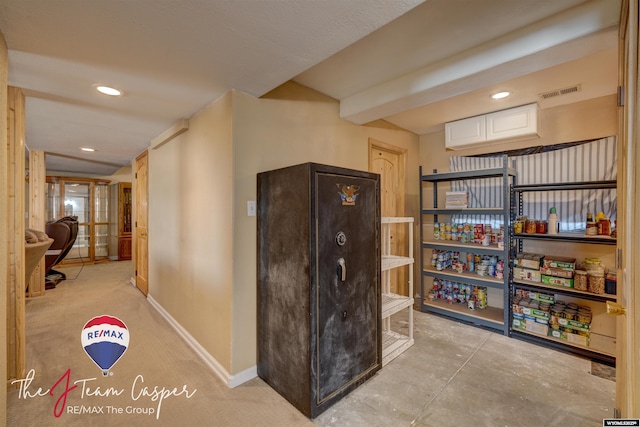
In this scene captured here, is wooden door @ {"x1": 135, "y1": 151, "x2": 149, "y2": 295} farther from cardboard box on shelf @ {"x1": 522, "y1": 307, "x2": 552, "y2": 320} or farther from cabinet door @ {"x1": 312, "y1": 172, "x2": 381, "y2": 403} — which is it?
cardboard box on shelf @ {"x1": 522, "y1": 307, "x2": 552, "y2": 320}

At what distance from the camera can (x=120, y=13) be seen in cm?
128

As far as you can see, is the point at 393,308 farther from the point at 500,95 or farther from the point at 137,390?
the point at 500,95

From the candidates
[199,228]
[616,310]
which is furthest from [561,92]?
[199,228]

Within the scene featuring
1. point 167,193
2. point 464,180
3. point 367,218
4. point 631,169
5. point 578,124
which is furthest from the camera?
point 464,180

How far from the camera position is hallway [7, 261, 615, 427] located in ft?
5.72

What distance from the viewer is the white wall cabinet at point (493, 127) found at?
9.09 ft

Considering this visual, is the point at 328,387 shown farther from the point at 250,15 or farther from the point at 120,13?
the point at 120,13

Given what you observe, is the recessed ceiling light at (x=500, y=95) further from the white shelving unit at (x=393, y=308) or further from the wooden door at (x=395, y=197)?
the white shelving unit at (x=393, y=308)

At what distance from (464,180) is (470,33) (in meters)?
2.18

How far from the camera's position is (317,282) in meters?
1.77

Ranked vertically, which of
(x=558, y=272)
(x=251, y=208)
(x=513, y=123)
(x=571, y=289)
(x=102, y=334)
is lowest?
(x=102, y=334)

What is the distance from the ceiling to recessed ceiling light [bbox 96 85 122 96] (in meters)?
0.09

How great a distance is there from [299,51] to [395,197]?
2.57 m

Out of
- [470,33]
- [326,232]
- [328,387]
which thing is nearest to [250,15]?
[326,232]
